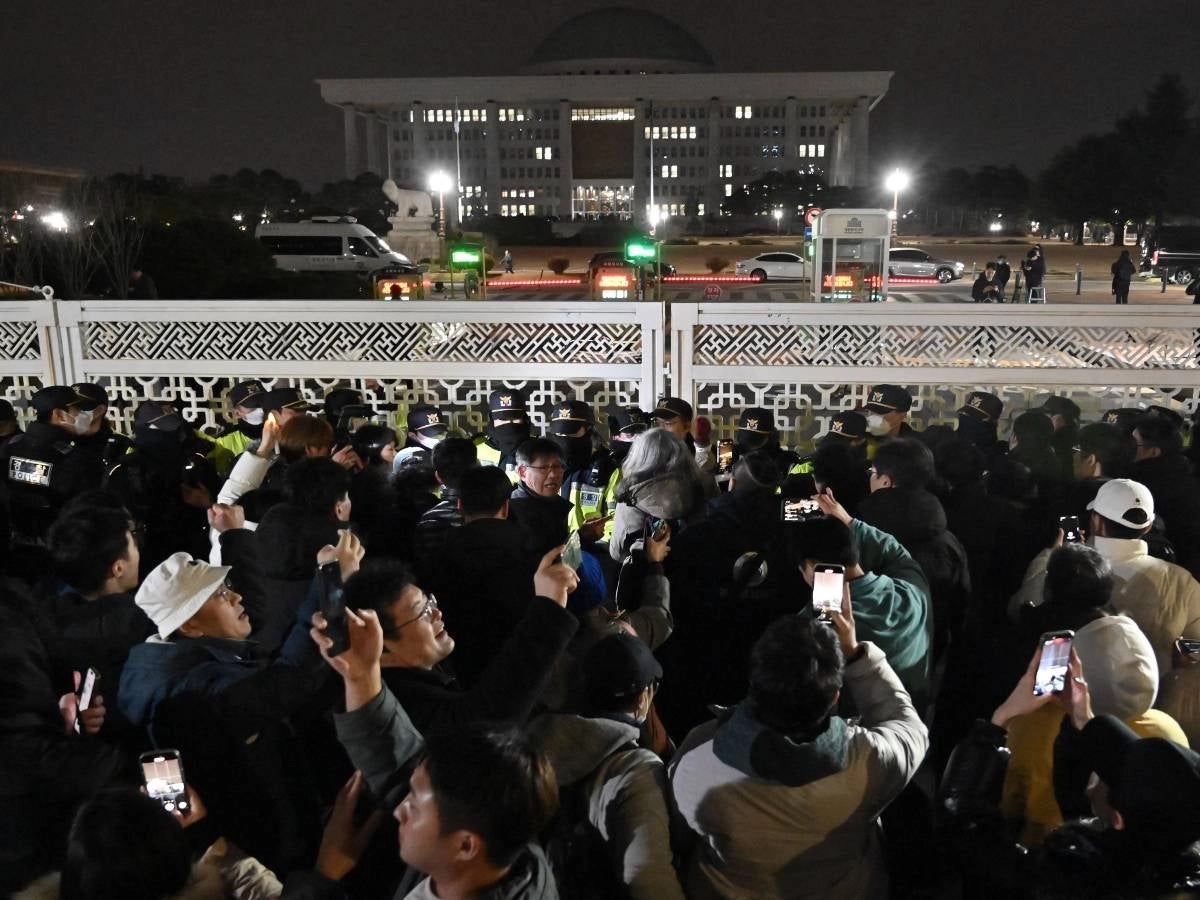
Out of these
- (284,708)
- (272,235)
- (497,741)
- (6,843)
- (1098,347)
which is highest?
(272,235)

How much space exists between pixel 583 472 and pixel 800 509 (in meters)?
1.64

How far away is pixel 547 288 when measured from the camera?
29078mm

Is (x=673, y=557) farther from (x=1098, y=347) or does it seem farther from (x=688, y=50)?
(x=688, y=50)

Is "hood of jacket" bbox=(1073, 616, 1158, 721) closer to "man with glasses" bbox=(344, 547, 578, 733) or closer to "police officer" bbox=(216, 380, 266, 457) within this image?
"man with glasses" bbox=(344, 547, 578, 733)

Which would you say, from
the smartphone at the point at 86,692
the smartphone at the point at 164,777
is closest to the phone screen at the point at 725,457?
the smartphone at the point at 86,692

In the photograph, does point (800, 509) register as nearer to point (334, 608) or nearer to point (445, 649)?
point (445, 649)

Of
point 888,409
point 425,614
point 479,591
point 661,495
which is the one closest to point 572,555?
point 479,591

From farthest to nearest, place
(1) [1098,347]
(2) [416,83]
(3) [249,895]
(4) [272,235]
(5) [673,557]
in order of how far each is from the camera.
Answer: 1. (2) [416,83]
2. (4) [272,235]
3. (1) [1098,347]
4. (5) [673,557]
5. (3) [249,895]

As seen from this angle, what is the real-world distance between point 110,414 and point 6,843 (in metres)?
7.05

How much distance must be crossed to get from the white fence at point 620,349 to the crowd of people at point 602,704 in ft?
12.3

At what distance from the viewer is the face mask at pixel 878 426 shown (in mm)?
5996

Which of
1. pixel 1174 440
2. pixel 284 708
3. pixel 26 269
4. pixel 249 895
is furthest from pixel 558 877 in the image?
pixel 26 269

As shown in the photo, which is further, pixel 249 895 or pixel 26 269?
pixel 26 269

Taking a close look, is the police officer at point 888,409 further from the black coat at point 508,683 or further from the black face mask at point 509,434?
the black coat at point 508,683
